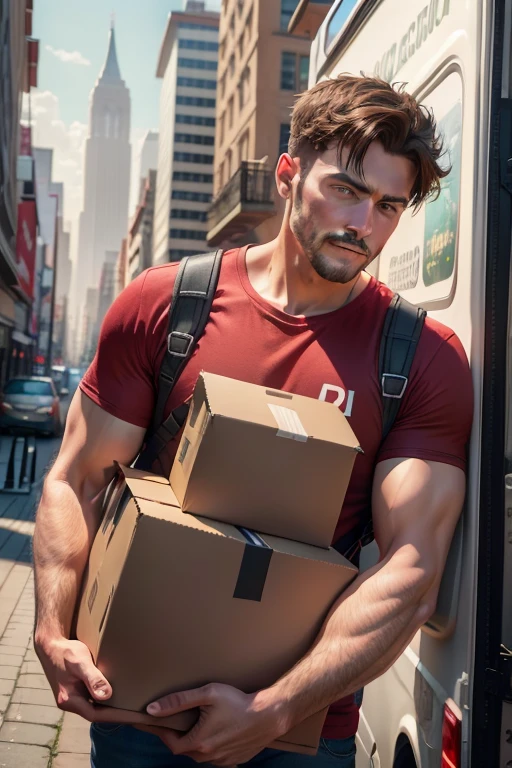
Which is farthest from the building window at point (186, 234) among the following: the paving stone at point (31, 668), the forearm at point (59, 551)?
the forearm at point (59, 551)

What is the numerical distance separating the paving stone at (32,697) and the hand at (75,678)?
3109 millimetres

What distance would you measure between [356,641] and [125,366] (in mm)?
916

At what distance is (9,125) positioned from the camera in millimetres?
26781

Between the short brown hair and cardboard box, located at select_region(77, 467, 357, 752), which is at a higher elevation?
the short brown hair

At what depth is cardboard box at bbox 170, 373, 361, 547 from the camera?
1918mm

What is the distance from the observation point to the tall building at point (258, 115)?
1366 inches

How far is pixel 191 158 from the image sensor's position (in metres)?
124

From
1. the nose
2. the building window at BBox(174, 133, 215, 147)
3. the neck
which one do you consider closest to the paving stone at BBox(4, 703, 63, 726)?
the neck

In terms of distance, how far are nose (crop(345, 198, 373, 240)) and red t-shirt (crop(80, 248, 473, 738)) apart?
0.72ft

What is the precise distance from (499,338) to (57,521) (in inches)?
47.0

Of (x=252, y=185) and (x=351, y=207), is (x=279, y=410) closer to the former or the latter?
(x=351, y=207)

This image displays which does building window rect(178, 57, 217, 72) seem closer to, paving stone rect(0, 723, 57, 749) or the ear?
paving stone rect(0, 723, 57, 749)

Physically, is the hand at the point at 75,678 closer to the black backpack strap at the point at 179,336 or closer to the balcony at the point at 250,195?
the black backpack strap at the point at 179,336

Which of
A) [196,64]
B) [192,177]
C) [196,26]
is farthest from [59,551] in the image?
[196,26]
